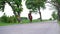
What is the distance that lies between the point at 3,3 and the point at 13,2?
1.79 m

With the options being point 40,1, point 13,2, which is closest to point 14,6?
point 13,2

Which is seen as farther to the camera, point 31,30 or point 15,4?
point 15,4

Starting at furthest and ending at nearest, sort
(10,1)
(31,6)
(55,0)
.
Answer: (31,6) → (55,0) → (10,1)

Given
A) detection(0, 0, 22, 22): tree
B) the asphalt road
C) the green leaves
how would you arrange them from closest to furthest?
the asphalt road
detection(0, 0, 22, 22): tree
the green leaves

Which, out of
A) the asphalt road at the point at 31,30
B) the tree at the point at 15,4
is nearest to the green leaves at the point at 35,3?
the tree at the point at 15,4

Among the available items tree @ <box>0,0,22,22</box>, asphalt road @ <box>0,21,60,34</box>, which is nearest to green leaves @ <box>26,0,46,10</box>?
tree @ <box>0,0,22,22</box>

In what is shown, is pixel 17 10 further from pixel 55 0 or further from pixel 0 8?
pixel 55 0

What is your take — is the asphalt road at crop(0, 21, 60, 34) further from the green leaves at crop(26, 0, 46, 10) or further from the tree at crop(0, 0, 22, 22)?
the green leaves at crop(26, 0, 46, 10)

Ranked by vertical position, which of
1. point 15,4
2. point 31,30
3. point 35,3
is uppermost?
point 15,4

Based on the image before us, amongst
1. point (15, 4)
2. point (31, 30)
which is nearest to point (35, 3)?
point (15, 4)

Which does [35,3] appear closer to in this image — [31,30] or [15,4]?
[15,4]

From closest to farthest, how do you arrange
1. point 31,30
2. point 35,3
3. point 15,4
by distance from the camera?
point 31,30
point 15,4
point 35,3

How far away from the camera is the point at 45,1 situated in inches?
1946

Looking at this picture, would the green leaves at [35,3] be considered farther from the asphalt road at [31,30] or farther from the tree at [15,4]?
the asphalt road at [31,30]
